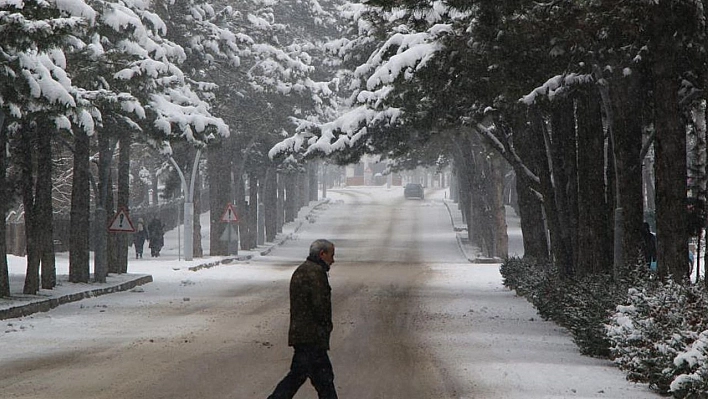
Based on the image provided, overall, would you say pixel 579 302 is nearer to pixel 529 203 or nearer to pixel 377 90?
pixel 529 203

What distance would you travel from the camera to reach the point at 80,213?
31172mm

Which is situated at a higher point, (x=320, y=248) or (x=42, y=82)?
(x=42, y=82)

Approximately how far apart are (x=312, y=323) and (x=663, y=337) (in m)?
4.19

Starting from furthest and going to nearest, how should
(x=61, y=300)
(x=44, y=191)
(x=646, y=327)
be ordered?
(x=44, y=191) < (x=61, y=300) < (x=646, y=327)

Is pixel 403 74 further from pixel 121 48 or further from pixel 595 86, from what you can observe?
pixel 121 48

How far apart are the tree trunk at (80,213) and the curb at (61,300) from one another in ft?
4.06

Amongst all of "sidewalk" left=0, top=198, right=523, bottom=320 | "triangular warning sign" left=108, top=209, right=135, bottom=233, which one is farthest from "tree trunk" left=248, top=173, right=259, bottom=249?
"triangular warning sign" left=108, top=209, right=135, bottom=233

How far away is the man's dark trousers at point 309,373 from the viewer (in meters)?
10.1

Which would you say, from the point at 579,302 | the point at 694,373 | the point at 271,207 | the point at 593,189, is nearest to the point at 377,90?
the point at 593,189

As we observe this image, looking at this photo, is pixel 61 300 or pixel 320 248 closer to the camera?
pixel 320 248

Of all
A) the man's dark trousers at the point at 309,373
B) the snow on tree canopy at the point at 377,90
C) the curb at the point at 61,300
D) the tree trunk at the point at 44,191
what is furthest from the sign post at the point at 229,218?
the man's dark trousers at the point at 309,373

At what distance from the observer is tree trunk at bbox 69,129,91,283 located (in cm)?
3094

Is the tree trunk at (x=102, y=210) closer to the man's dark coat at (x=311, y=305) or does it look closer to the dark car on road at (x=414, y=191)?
the man's dark coat at (x=311, y=305)

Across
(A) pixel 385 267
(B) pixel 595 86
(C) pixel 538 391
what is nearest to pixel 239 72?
(A) pixel 385 267
